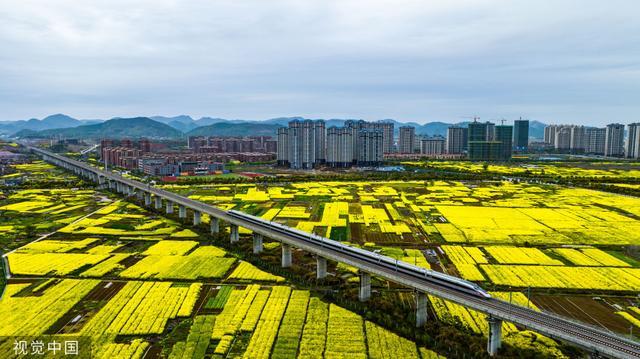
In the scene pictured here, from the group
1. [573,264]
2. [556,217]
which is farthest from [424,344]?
[556,217]

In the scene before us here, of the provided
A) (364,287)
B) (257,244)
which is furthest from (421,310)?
(257,244)

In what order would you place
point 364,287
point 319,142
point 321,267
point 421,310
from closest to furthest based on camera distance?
point 421,310 → point 364,287 → point 321,267 → point 319,142

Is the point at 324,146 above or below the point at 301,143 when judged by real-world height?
below

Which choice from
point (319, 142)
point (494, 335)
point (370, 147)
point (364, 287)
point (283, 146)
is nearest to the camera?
point (494, 335)

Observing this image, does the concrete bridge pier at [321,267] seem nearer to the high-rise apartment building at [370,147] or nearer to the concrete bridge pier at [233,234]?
the concrete bridge pier at [233,234]

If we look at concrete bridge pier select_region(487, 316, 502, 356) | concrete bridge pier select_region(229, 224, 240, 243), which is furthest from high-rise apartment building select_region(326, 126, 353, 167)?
concrete bridge pier select_region(487, 316, 502, 356)

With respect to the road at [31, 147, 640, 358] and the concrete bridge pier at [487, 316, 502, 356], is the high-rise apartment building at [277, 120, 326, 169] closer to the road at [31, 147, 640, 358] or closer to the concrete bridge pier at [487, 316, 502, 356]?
the road at [31, 147, 640, 358]

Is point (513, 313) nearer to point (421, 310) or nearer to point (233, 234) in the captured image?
point (421, 310)

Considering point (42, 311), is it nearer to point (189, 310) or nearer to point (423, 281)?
point (189, 310)
